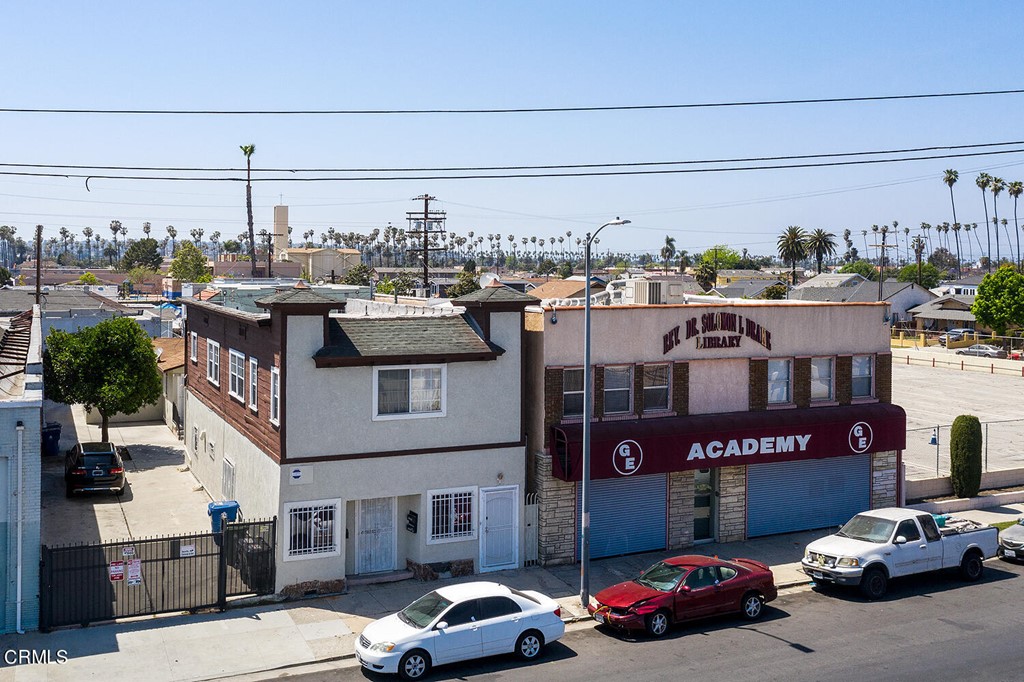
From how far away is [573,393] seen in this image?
25172 mm

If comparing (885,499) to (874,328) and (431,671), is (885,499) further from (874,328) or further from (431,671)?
(431,671)

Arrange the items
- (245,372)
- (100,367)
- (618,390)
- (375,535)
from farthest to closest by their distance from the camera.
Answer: (100,367) → (618,390) → (245,372) → (375,535)

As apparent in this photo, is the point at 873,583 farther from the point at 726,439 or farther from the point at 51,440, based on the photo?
the point at 51,440

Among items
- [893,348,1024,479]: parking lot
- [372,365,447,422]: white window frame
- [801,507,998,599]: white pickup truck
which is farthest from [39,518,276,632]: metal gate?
[893,348,1024,479]: parking lot

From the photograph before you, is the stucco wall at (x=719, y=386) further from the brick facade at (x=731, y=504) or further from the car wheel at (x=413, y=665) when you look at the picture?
the car wheel at (x=413, y=665)

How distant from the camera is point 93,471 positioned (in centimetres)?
2966

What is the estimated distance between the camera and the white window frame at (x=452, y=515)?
76.7 feet

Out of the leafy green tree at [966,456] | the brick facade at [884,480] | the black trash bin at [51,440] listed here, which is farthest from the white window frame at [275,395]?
the leafy green tree at [966,456]

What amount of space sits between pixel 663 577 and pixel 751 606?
6.91 ft

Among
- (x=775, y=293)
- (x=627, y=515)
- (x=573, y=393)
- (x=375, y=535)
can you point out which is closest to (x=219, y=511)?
(x=375, y=535)

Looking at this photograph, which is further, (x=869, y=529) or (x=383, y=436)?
(x=869, y=529)

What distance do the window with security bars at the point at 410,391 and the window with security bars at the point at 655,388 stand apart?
19.5 ft

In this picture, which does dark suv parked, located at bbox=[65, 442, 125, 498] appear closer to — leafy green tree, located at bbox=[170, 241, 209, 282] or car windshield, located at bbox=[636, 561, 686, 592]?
car windshield, located at bbox=[636, 561, 686, 592]

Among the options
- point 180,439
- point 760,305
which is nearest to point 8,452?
point 760,305
